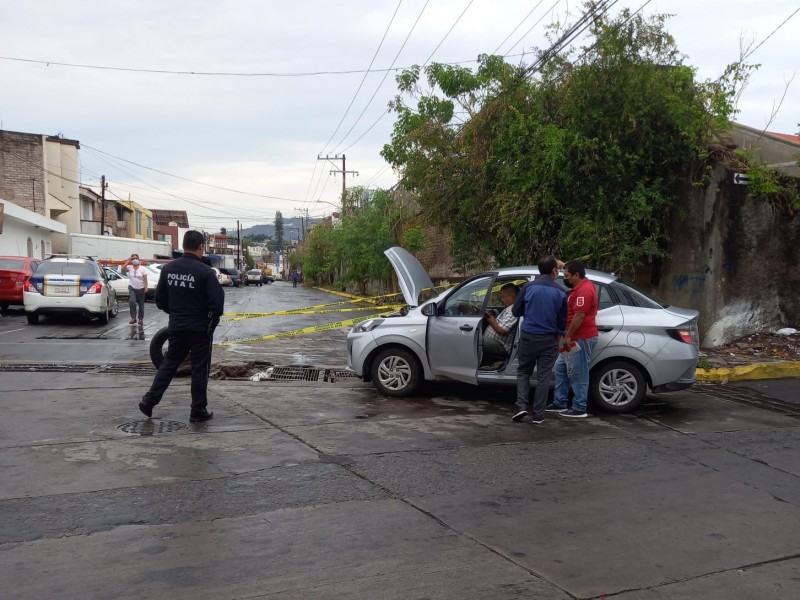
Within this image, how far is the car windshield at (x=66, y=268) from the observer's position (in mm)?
17672

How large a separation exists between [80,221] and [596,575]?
5897 cm

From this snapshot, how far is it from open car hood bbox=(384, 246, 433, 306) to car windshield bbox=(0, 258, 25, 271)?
1455 cm

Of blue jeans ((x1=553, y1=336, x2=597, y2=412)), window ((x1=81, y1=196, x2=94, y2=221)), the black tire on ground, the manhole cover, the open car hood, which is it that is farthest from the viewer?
window ((x1=81, y1=196, x2=94, y2=221))

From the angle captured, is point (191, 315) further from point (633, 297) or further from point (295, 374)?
point (633, 297)

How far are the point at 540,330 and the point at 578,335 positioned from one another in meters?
0.60

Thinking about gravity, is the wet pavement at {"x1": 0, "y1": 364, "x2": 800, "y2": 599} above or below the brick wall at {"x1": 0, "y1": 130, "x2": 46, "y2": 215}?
below

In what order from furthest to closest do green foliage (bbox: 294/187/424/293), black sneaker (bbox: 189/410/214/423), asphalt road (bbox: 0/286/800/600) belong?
green foliage (bbox: 294/187/424/293), black sneaker (bbox: 189/410/214/423), asphalt road (bbox: 0/286/800/600)

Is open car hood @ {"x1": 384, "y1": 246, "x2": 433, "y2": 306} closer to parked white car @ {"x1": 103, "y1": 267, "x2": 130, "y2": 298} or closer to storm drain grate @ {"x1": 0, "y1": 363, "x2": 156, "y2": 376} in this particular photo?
storm drain grate @ {"x1": 0, "y1": 363, "x2": 156, "y2": 376}

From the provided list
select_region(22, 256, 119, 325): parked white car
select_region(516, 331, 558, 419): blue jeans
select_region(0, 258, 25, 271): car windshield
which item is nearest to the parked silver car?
select_region(516, 331, 558, 419): blue jeans

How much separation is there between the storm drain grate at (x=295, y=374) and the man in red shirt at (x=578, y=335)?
405 centimetres

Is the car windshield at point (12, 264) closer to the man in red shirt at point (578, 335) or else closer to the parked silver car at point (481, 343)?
the parked silver car at point (481, 343)

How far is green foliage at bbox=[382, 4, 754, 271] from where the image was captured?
12.9 m

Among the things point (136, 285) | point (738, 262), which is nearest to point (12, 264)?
point (136, 285)

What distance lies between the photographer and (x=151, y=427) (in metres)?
7.26
